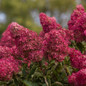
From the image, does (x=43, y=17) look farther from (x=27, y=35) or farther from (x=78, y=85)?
(x=78, y=85)

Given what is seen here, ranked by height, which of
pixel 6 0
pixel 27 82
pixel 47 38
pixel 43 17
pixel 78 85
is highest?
pixel 6 0

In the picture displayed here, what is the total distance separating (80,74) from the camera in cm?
173

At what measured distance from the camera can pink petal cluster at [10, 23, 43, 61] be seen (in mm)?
1880

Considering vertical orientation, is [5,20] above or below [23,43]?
above

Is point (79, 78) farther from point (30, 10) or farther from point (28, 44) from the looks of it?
point (30, 10)

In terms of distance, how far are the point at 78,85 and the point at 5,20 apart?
2006 cm

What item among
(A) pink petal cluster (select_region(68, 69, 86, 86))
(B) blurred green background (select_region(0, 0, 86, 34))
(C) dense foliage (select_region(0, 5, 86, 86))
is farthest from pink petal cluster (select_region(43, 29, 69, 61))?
(B) blurred green background (select_region(0, 0, 86, 34))

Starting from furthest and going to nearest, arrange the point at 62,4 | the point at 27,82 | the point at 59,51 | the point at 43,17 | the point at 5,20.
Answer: the point at 62,4 < the point at 5,20 < the point at 43,17 < the point at 27,82 < the point at 59,51

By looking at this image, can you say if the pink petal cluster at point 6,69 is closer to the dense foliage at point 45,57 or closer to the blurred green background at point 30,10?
the dense foliage at point 45,57

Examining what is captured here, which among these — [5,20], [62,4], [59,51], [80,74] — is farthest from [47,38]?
[62,4]

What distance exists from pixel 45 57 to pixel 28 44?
0.16 meters

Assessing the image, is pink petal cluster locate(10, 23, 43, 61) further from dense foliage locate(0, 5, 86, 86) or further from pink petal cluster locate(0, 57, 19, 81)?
pink petal cluster locate(0, 57, 19, 81)

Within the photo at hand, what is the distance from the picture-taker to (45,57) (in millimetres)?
1946

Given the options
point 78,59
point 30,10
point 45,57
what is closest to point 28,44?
point 45,57
